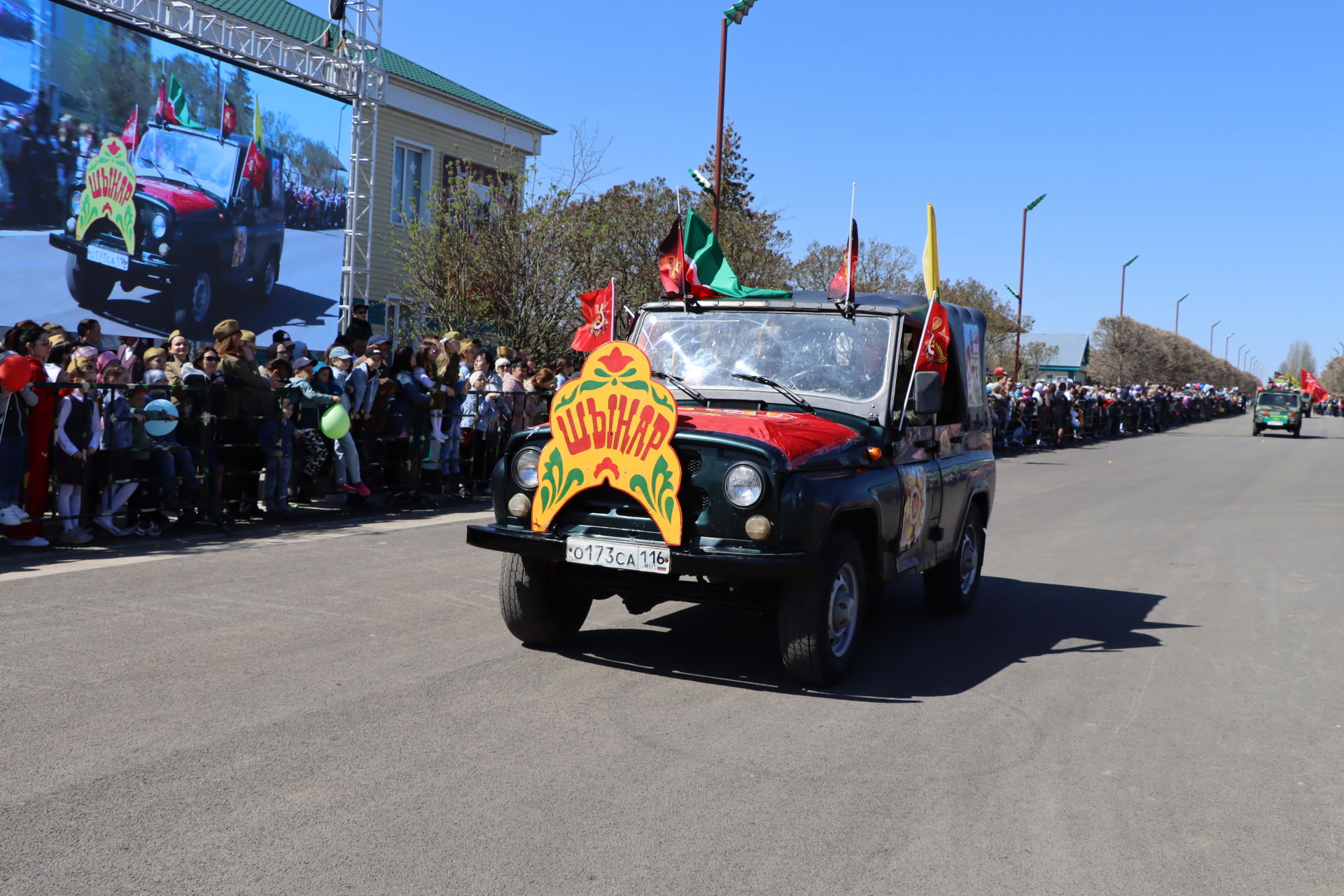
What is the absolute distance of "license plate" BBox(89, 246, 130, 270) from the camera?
16953 mm

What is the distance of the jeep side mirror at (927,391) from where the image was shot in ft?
20.7

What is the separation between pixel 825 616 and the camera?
5.68 meters

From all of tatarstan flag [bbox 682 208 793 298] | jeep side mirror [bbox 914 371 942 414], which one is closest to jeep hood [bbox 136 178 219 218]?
tatarstan flag [bbox 682 208 793 298]

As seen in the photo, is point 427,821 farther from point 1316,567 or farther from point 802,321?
point 1316,567

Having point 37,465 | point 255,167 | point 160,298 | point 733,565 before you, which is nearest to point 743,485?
point 733,565

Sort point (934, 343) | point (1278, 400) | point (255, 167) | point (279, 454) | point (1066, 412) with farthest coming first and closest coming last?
point (1278, 400)
point (1066, 412)
point (255, 167)
point (279, 454)
point (934, 343)

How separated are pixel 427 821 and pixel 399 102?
26.5 m

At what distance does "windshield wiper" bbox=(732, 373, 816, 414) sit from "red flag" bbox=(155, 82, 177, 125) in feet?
48.3

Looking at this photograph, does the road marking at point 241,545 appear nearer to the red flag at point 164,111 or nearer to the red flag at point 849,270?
the red flag at point 849,270

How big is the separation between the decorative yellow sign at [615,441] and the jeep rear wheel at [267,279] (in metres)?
15.7

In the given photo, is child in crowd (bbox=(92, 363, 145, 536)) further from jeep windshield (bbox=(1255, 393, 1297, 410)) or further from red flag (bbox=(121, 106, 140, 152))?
jeep windshield (bbox=(1255, 393, 1297, 410))

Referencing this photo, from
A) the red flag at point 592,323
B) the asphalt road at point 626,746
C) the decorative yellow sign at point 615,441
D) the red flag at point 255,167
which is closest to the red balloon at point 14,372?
the asphalt road at point 626,746

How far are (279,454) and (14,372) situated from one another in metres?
2.79

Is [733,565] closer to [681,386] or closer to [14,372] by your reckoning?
[681,386]
